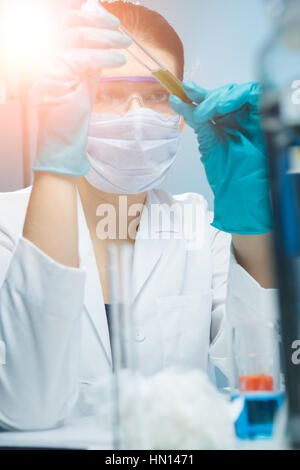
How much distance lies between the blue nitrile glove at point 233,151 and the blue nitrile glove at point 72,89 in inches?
7.4

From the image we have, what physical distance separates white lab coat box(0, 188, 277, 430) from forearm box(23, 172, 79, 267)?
0.15 ft

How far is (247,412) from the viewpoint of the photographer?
0.47 meters

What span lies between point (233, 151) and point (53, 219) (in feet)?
1.31

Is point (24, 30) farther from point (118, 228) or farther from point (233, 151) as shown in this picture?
point (233, 151)

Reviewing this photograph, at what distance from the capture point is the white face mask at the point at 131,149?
118 centimetres

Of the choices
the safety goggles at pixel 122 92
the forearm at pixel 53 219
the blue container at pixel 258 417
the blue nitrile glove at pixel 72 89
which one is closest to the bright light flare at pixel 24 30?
the safety goggles at pixel 122 92

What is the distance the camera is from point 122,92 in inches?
48.8

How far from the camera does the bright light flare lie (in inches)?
62.4

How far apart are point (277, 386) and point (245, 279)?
1.28 feet

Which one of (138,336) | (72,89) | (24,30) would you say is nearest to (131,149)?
(72,89)

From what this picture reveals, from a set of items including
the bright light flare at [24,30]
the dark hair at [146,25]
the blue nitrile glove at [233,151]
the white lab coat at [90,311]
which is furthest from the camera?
the bright light flare at [24,30]

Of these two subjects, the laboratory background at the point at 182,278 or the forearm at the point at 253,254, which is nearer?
the laboratory background at the point at 182,278

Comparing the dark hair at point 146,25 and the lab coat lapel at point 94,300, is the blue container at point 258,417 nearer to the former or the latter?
the lab coat lapel at point 94,300
